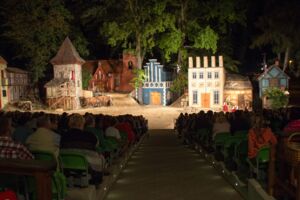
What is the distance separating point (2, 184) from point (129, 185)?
3265mm

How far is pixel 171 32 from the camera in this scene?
1622 inches

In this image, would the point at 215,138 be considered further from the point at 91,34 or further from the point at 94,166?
the point at 91,34

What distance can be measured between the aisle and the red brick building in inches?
1603

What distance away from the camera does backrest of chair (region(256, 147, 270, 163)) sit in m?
5.36

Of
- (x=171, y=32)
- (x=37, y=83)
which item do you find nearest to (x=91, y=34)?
(x=37, y=83)

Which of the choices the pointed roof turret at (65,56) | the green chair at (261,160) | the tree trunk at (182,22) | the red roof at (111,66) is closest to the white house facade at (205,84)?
the tree trunk at (182,22)

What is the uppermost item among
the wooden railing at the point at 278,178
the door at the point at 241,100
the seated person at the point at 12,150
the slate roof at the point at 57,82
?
the slate roof at the point at 57,82

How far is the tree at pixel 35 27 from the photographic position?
40.6 meters

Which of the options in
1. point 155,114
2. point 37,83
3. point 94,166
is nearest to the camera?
point 94,166

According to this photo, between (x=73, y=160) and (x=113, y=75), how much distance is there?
45194 mm

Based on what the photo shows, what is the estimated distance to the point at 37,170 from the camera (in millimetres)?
2719

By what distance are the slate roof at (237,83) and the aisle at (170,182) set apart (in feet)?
100

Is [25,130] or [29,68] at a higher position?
[29,68]

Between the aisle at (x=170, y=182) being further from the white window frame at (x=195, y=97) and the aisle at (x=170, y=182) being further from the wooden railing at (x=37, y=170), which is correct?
the white window frame at (x=195, y=97)
